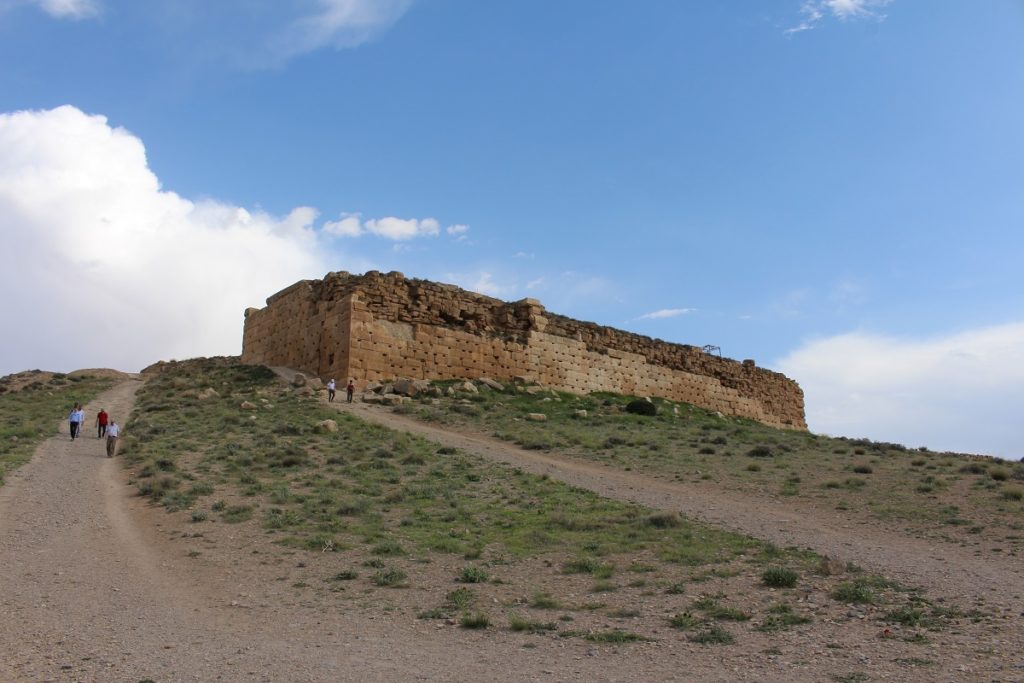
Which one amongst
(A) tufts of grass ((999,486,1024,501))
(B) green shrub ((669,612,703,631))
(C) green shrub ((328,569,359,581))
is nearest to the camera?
(B) green shrub ((669,612,703,631))

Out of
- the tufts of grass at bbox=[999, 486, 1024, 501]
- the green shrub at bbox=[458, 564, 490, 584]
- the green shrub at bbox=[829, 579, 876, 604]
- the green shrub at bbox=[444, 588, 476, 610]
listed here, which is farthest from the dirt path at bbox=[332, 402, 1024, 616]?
the green shrub at bbox=[444, 588, 476, 610]

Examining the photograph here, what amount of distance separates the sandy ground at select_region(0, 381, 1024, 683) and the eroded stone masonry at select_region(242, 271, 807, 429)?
13913 millimetres

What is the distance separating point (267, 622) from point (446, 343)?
2054cm

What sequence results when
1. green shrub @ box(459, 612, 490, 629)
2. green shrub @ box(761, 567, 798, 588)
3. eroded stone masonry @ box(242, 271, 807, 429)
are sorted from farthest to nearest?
eroded stone masonry @ box(242, 271, 807, 429) < green shrub @ box(761, 567, 798, 588) < green shrub @ box(459, 612, 490, 629)

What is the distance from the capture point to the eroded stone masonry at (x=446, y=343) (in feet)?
88.7

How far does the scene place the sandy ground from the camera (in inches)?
269

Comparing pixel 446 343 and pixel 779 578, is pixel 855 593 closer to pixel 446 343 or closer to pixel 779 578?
pixel 779 578

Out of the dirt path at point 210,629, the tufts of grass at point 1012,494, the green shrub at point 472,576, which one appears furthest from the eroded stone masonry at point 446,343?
the tufts of grass at point 1012,494

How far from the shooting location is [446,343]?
28.8 metres

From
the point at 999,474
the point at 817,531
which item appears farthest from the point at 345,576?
the point at 999,474

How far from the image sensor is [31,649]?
24.0ft

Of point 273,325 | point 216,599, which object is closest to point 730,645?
point 216,599

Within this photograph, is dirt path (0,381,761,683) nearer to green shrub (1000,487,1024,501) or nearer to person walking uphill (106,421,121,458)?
person walking uphill (106,421,121,458)

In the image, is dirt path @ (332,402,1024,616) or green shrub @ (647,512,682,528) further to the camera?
green shrub @ (647,512,682,528)
